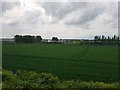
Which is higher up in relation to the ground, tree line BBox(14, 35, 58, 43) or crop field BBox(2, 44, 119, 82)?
tree line BBox(14, 35, 58, 43)

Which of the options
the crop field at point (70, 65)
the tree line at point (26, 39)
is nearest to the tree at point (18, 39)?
the tree line at point (26, 39)

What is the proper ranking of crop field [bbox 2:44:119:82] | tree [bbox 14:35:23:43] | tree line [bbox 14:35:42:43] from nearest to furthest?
crop field [bbox 2:44:119:82]
tree [bbox 14:35:23:43]
tree line [bbox 14:35:42:43]

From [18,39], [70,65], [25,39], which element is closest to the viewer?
[70,65]

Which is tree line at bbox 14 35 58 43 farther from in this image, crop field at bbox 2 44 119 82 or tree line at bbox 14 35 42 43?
crop field at bbox 2 44 119 82

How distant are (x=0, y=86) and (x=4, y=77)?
1670mm

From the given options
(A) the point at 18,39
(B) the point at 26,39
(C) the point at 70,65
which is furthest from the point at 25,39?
(C) the point at 70,65

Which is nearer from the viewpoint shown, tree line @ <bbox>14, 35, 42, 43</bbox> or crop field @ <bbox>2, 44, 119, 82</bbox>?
crop field @ <bbox>2, 44, 119, 82</bbox>

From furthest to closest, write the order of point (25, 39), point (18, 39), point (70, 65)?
point (25, 39) → point (18, 39) → point (70, 65)

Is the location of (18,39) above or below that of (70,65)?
above

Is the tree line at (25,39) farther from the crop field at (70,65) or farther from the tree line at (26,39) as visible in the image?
the crop field at (70,65)

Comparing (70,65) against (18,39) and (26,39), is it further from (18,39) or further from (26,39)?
(26,39)

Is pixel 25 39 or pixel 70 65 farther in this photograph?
pixel 25 39

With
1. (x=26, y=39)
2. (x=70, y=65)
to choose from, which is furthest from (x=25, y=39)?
(x=70, y=65)

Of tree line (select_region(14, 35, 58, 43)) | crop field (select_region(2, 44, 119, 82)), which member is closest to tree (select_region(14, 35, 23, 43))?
tree line (select_region(14, 35, 58, 43))
